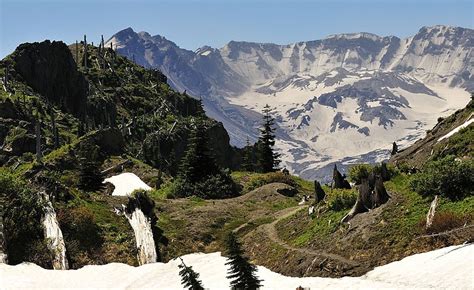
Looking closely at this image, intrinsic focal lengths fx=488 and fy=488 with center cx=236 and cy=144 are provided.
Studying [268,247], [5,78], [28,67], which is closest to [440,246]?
[268,247]

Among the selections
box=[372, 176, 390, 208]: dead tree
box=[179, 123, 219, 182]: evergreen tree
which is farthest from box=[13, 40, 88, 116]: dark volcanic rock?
box=[372, 176, 390, 208]: dead tree

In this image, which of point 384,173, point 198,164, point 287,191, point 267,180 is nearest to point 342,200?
point 384,173

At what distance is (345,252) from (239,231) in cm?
1256

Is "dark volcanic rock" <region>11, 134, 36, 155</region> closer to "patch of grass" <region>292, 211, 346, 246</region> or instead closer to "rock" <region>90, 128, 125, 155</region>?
"rock" <region>90, 128, 125, 155</region>

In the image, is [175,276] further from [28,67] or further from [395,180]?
[28,67]

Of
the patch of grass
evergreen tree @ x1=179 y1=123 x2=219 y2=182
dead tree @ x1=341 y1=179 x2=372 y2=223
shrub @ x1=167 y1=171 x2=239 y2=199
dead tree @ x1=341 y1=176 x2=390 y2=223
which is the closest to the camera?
the patch of grass

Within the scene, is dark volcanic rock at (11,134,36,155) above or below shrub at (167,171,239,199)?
above

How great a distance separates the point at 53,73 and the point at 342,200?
129511mm

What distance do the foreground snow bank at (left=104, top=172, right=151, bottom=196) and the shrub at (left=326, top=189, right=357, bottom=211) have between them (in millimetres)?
38738

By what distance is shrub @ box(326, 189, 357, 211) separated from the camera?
3025 centimetres

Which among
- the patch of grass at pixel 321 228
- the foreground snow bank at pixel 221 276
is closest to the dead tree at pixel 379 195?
the patch of grass at pixel 321 228

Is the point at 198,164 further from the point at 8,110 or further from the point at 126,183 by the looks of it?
the point at 8,110

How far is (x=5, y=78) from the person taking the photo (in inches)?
4665

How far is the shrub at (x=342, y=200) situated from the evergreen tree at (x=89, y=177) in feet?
102
